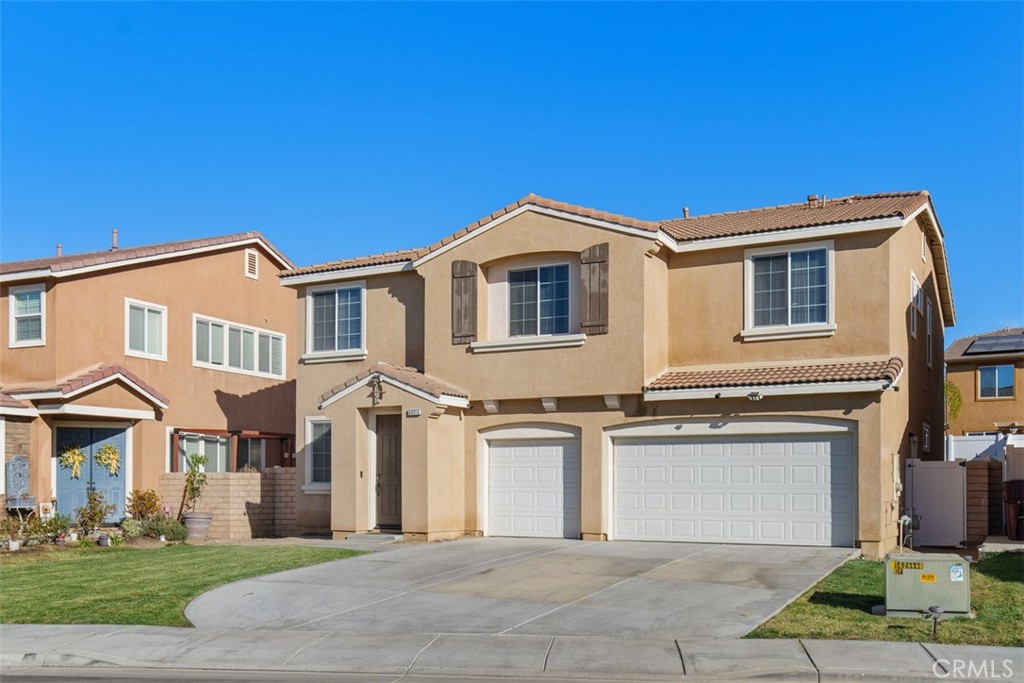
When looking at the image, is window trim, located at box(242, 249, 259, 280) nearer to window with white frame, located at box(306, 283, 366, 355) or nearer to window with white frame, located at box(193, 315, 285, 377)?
window with white frame, located at box(193, 315, 285, 377)

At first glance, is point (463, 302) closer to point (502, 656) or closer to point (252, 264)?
point (252, 264)

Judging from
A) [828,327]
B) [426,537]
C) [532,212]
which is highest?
[532,212]

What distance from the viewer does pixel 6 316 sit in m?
25.8

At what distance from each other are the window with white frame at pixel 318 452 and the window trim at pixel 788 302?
31.7 ft

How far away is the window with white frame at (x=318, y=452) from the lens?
25047mm

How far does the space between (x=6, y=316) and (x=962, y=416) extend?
114 ft

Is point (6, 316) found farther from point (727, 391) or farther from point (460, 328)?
point (727, 391)

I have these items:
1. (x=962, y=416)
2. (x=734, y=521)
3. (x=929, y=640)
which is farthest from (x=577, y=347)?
(x=962, y=416)

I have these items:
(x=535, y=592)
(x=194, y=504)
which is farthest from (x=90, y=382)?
(x=535, y=592)

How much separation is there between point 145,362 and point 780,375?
16.0m

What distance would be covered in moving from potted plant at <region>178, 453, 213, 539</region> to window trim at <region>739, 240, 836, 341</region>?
1282 centimetres

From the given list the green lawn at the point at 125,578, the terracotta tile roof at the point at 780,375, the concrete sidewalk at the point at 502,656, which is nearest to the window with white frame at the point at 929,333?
the terracotta tile roof at the point at 780,375

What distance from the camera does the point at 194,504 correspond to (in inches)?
1021

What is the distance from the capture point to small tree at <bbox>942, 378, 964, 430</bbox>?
42844mm
